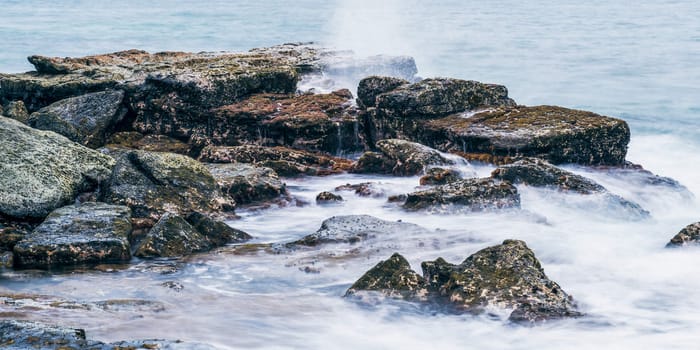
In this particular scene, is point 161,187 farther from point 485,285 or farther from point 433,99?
point 433,99

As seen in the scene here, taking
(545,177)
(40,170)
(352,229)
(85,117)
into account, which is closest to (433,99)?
(545,177)

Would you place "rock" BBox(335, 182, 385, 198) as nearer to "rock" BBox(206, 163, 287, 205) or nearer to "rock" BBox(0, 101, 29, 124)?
"rock" BBox(206, 163, 287, 205)

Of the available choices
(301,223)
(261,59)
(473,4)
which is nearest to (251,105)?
(261,59)

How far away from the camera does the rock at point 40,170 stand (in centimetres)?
972

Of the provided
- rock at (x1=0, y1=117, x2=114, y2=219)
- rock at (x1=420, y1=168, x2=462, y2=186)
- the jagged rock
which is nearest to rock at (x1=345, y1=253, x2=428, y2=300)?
rock at (x1=420, y1=168, x2=462, y2=186)

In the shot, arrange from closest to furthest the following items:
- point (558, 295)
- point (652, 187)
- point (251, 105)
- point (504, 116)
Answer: point (558, 295), point (652, 187), point (504, 116), point (251, 105)

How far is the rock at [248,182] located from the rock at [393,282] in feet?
12.2

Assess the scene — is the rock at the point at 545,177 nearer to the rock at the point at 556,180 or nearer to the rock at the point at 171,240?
the rock at the point at 556,180

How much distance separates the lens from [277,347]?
22.9ft

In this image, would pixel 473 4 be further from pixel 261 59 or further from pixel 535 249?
pixel 535 249

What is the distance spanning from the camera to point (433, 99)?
1401cm

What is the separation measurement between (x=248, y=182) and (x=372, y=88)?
3.95m

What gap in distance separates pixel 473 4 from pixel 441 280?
59125 millimetres

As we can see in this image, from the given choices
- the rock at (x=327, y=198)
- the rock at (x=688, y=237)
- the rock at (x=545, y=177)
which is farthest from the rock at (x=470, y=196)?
the rock at (x=688, y=237)
